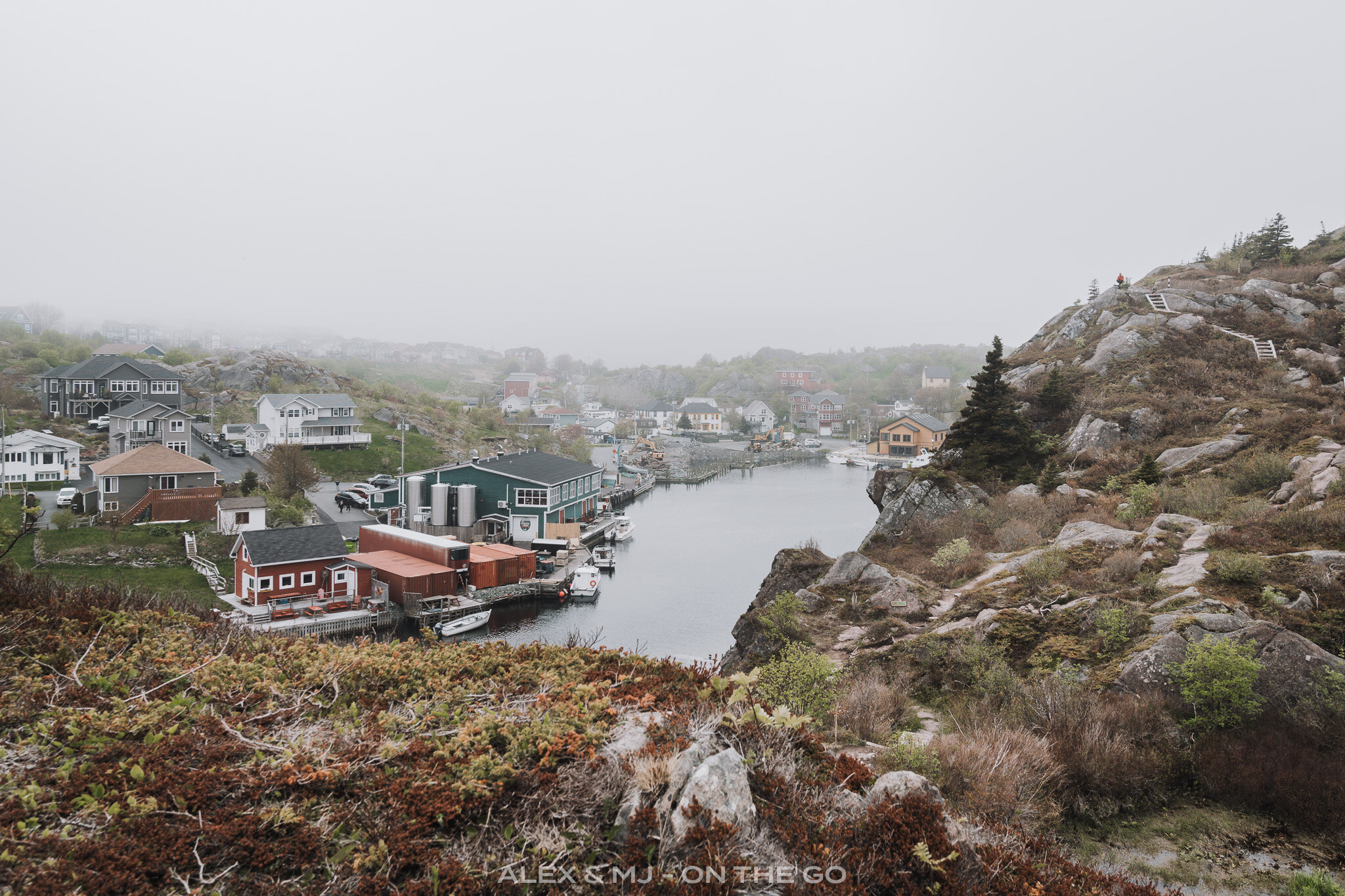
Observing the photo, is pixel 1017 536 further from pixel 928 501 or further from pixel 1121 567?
pixel 1121 567

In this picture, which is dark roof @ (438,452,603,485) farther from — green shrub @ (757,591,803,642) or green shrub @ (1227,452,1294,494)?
green shrub @ (1227,452,1294,494)

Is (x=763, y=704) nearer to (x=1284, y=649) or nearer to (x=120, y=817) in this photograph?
(x=120, y=817)

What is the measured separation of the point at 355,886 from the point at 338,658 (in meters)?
2.32

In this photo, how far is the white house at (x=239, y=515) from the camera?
75.6 feet

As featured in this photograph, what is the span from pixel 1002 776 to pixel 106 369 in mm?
53904

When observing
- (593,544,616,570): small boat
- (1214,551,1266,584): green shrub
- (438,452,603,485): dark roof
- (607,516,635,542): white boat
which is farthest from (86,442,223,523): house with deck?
(1214,551,1266,584): green shrub

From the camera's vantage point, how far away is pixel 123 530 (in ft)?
72.5

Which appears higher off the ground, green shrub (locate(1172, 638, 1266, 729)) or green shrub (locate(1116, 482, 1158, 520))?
green shrub (locate(1116, 482, 1158, 520))

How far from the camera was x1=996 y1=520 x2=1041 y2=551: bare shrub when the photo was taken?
12888mm

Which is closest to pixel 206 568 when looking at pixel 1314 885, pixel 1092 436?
pixel 1314 885

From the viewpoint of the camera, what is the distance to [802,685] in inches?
251

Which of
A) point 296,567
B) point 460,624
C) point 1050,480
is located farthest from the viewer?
point 460,624

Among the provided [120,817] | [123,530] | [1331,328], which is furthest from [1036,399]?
[123,530]

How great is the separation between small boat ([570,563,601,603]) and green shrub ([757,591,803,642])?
1228 cm
